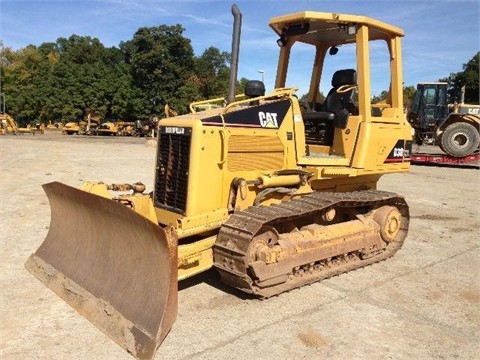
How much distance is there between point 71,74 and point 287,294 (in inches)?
2115

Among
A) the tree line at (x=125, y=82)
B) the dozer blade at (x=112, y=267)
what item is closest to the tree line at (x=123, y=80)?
the tree line at (x=125, y=82)

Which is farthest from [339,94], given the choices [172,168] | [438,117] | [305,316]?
[438,117]

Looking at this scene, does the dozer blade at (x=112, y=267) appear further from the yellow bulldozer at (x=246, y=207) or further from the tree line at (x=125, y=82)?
the tree line at (x=125, y=82)

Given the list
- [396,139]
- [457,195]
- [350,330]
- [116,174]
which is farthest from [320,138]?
[116,174]

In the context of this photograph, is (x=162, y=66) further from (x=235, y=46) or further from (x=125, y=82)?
(x=235, y=46)

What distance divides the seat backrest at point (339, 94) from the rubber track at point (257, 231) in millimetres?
1271

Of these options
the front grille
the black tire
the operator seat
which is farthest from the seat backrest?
the black tire

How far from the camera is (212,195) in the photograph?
471 centimetres

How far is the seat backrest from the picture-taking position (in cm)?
602

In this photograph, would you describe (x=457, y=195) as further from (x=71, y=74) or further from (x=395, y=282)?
(x=71, y=74)

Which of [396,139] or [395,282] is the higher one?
[396,139]

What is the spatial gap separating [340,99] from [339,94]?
0.07 meters

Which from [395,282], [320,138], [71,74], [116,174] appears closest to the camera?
[395,282]

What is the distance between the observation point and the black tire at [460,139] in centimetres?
1884
